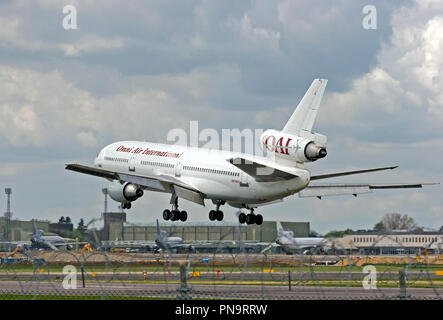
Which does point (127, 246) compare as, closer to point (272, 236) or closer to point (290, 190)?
point (272, 236)

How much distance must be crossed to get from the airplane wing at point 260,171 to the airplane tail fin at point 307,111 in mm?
3095

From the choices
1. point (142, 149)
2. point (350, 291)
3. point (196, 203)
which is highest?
point (142, 149)

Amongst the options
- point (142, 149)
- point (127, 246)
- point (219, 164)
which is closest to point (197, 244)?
point (127, 246)

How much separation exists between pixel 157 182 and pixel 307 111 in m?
17.2

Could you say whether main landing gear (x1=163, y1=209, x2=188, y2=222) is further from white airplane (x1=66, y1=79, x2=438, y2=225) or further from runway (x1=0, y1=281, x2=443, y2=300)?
runway (x1=0, y1=281, x2=443, y2=300)

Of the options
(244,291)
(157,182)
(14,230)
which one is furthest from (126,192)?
(14,230)

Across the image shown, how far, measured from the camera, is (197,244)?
12800cm

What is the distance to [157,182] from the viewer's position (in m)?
80.8

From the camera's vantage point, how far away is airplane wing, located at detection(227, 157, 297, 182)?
69562 millimetres

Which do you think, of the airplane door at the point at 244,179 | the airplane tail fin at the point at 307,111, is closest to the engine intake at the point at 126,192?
the airplane door at the point at 244,179

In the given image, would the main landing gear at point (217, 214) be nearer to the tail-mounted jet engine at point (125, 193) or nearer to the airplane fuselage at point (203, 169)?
the airplane fuselage at point (203, 169)

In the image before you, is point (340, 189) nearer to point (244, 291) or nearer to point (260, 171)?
point (260, 171)

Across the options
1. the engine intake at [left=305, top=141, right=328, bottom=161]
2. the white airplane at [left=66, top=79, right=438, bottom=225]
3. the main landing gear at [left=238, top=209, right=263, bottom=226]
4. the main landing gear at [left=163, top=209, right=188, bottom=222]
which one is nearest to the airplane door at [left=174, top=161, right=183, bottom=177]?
the white airplane at [left=66, top=79, right=438, bottom=225]
